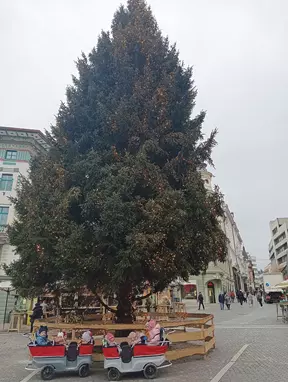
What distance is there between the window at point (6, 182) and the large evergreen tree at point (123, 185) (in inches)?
750

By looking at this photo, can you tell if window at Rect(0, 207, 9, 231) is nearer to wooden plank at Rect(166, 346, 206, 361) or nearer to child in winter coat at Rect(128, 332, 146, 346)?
wooden plank at Rect(166, 346, 206, 361)

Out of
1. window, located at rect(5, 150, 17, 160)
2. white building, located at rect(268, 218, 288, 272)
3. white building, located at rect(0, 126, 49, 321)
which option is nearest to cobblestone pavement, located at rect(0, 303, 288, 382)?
white building, located at rect(0, 126, 49, 321)

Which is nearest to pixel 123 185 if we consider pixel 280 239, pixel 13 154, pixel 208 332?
pixel 208 332

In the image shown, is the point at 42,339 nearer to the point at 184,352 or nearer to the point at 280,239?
the point at 184,352

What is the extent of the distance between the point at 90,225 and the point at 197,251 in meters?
3.44

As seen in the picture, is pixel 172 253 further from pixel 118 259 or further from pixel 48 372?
pixel 48 372

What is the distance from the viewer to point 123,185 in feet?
29.0

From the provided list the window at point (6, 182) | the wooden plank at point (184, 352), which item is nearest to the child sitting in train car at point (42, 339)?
the wooden plank at point (184, 352)

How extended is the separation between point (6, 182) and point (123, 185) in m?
23.1

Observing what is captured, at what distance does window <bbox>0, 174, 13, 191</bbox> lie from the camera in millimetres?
28453

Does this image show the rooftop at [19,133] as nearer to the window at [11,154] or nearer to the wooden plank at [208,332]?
the window at [11,154]

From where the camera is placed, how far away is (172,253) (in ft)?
28.8

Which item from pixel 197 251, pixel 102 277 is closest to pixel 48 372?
pixel 102 277

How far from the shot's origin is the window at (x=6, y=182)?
28.5 m
